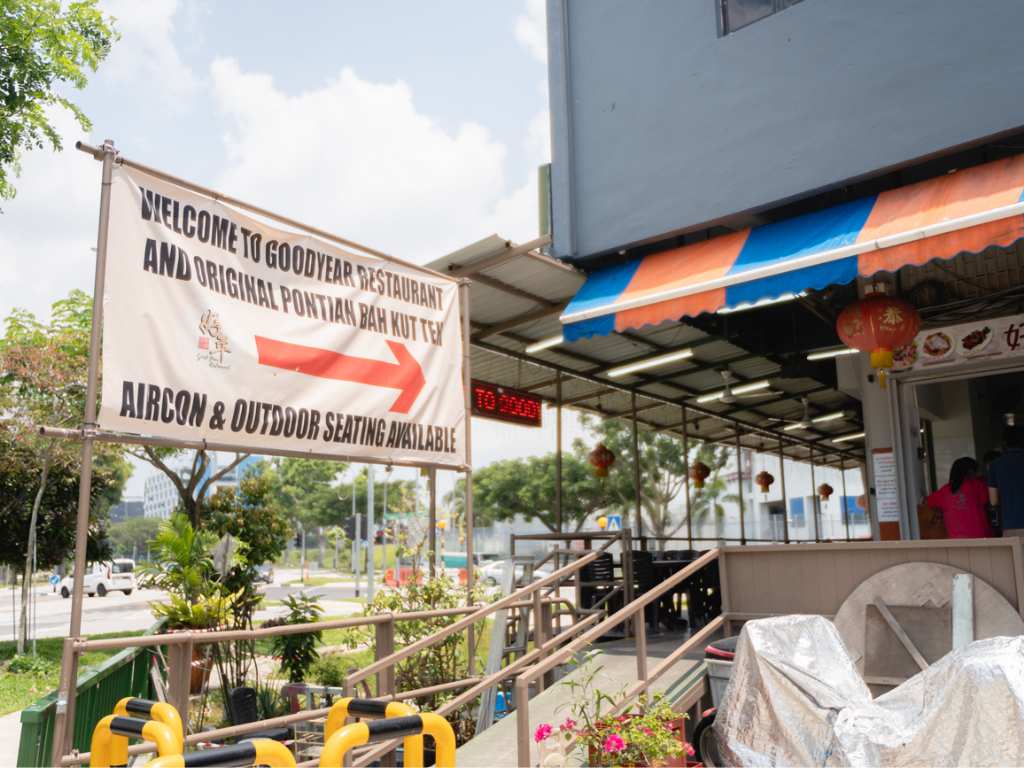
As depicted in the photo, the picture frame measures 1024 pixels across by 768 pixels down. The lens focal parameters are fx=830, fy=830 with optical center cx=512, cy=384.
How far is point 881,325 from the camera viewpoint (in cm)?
706

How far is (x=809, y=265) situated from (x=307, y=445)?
4.07 metres

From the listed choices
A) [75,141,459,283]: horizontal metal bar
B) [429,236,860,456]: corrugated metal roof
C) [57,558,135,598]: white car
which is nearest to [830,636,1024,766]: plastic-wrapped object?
[75,141,459,283]: horizontal metal bar

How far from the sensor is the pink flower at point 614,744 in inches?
183

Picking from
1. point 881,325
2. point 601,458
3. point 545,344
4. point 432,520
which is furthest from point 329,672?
point 881,325

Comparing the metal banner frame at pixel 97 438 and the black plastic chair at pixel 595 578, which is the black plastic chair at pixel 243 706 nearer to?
the metal banner frame at pixel 97 438

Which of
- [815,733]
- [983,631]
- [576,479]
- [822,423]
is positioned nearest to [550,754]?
[815,733]

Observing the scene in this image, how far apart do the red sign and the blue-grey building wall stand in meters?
3.65

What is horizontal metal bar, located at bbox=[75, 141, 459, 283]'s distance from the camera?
500 centimetres

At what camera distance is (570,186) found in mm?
9234

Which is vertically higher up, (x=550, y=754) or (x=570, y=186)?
(x=570, y=186)

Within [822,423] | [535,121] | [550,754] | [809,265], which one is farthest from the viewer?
[822,423]

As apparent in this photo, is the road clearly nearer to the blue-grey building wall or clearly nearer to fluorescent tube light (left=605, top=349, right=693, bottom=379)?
fluorescent tube light (left=605, top=349, right=693, bottom=379)

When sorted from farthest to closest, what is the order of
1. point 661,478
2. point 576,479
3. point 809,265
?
Result: 1. point 576,479
2. point 661,478
3. point 809,265

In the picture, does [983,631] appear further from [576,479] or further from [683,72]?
[576,479]
